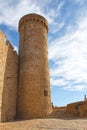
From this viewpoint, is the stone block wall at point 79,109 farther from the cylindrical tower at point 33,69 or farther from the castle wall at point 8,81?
the castle wall at point 8,81

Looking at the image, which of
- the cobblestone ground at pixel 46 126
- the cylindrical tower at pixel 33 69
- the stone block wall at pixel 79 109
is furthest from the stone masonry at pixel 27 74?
the cobblestone ground at pixel 46 126

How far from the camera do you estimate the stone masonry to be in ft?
40.7

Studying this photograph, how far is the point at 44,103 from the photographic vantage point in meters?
14.9

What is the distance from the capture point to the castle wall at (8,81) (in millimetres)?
11711

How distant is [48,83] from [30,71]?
2.04 m

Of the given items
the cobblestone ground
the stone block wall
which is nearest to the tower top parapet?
the stone block wall

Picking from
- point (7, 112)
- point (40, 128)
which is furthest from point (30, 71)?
point (40, 128)

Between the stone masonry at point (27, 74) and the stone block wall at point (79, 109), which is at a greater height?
the stone masonry at point (27, 74)

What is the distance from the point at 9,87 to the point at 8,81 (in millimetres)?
481

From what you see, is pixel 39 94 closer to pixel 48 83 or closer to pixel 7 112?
pixel 48 83

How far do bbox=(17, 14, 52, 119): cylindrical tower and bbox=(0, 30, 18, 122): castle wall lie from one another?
0.85 metres

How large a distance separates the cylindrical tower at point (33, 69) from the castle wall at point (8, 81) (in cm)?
85

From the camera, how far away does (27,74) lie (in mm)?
15352

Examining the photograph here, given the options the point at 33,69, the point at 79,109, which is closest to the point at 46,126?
the point at 79,109
